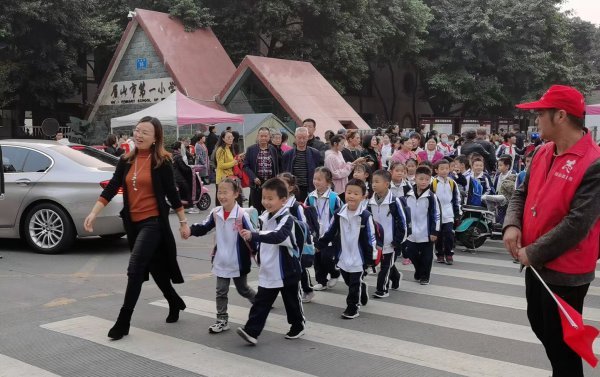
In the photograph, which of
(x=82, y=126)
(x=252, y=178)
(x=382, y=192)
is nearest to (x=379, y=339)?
(x=382, y=192)

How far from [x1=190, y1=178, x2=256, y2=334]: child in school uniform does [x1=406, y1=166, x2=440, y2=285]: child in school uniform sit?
2.67 metres

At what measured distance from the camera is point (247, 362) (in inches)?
183

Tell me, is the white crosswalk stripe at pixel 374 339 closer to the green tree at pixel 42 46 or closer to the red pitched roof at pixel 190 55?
the red pitched roof at pixel 190 55

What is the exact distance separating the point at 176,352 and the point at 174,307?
2.66 feet

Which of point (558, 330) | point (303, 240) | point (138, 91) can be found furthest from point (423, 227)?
point (138, 91)

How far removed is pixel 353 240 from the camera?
236 inches

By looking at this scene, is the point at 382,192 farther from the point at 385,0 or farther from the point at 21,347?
the point at 385,0

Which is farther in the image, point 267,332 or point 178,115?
point 178,115

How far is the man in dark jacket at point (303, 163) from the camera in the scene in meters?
8.70

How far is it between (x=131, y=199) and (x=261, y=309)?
1.40 metres

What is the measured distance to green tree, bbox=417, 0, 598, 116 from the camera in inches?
1273

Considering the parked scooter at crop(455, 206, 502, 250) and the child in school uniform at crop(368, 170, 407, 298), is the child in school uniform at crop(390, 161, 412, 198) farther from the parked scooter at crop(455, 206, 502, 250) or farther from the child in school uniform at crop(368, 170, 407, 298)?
the parked scooter at crop(455, 206, 502, 250)

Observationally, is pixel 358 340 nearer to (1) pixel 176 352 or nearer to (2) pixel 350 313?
(2) pixel 350 313

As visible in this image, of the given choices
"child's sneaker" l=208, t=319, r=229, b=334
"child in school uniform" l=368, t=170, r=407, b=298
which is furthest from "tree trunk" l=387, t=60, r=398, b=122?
"child's sneaker" l=208, t=319, r=229, b=334
